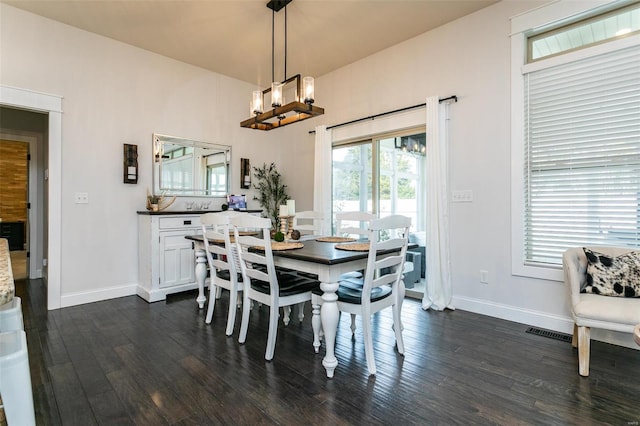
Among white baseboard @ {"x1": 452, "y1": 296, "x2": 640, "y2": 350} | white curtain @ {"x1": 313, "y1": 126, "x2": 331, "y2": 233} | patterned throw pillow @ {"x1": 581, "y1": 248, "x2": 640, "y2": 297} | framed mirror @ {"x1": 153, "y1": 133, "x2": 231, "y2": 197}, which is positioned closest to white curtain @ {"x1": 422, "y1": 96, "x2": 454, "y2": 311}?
white baseboard @ {"x1": 452, "y1": 296, "x2": 640, "y2": 350}

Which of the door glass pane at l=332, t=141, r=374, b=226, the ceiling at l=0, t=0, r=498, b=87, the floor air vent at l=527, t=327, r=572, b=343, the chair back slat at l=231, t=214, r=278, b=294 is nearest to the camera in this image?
the chair back slat at l=231, t=214, r=278, b=294

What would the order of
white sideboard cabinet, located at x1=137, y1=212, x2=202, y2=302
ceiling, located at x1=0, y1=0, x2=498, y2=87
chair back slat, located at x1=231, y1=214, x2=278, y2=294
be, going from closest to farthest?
1. chair back slat, located at x1=231, y1=214, x2=278, y2=294
2. ceiling, located at x1=0, y1=0, x2=498, y2=87
3. white sideboard cabinet, located at x1=137, y1=212, x2=202, y2=302

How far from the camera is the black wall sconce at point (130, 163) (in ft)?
12.8

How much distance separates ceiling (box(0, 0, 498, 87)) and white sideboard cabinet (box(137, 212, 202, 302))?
2.03 metres

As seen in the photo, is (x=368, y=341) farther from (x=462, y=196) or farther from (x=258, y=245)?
(x=462, y=196)

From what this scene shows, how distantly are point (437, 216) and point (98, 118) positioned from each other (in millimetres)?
3923

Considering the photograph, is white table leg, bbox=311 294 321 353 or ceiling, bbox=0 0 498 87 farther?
ceiling, bbox=0 0 498 87

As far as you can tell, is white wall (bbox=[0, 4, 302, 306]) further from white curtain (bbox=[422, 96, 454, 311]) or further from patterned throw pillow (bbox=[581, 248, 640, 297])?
patterned throw pillow (bbox=[581, 248, 640, 297])

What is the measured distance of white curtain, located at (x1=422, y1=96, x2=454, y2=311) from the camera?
340cm

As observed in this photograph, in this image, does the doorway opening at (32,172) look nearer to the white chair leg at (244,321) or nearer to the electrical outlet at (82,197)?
the electrical outlet at (82,197)

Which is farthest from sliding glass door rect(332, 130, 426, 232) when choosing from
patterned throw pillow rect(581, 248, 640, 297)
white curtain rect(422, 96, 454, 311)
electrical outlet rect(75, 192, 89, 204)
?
electrical outlet rect(75, 192, 89, 204)

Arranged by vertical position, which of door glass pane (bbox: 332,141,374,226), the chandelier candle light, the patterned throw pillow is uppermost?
the chandelier candle light

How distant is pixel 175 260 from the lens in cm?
391

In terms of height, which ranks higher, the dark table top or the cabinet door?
the dark table top
